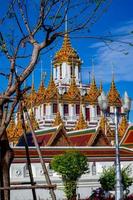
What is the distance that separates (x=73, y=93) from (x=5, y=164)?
3912 cm

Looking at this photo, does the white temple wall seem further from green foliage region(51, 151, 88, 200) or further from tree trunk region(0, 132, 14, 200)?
tree trunk region(0, 132, 14, 200)

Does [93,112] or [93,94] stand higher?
[93,94]

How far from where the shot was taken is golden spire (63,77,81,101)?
149ft

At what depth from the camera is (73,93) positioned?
45.5 metres

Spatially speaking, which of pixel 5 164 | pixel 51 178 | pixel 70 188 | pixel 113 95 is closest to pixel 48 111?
pixel 113 95

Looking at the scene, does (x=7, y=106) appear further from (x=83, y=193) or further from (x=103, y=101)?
(x=83, y=193)

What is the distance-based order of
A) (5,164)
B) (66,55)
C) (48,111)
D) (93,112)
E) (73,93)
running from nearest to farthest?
(5,164) → (48,111) → (73,93) → (93,112) → (66,55)

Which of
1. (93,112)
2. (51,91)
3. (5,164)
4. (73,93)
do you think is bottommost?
(5,164)

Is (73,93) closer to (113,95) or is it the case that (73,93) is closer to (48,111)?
(48,111)

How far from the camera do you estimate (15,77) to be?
634cm

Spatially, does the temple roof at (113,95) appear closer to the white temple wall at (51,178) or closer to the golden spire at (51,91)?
the golden spire at (51,91)

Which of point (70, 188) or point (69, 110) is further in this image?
point (69, 110)

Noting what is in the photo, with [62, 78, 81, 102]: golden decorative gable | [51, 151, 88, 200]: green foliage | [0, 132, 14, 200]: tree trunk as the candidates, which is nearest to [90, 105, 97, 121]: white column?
[62, 78, 81, 102]: golden decorative gable

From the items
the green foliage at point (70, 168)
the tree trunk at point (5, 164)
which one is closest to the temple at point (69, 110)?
the green foliage at point (70, 168)
